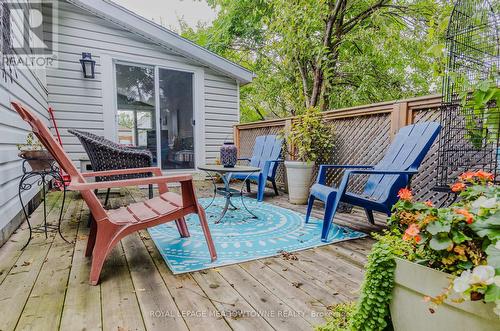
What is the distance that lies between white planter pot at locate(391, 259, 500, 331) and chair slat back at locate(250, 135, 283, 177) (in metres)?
3.22

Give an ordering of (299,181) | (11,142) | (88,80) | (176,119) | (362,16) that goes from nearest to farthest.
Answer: (11,142) < (299,181) < (88,80) < (176,119) < (362,16)

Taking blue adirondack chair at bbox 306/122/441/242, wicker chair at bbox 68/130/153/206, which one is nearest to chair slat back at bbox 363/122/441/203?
blue adirondack chair at bbox 306/122/441/242

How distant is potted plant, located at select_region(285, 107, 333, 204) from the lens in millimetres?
3643

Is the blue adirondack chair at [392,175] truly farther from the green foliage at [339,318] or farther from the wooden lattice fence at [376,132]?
the green foliage at [339,318]

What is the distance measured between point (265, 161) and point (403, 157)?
213 centimetres

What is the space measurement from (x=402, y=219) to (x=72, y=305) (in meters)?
1.59

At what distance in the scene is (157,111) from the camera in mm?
5254

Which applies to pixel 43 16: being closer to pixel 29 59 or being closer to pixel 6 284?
pixel 29 59

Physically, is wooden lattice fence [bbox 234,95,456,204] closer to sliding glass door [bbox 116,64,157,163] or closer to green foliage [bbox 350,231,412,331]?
green foliage [bbox 350,231,412,331]

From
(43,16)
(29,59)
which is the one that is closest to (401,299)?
(29,59)

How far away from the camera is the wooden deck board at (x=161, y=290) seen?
1243 mm

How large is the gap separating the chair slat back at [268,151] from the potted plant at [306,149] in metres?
0.41

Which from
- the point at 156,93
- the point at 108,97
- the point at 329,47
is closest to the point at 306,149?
the point at 329,47

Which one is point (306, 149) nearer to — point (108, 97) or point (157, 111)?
point (157, 111)
